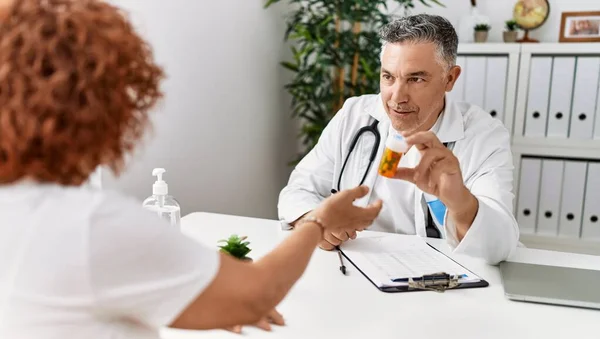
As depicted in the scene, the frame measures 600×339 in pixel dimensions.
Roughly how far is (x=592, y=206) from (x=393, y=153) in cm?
197

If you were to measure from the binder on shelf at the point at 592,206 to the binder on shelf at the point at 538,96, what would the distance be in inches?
11.5

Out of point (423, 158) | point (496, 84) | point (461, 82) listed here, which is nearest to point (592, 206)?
point (496, 84)

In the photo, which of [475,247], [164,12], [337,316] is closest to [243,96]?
[164,12]

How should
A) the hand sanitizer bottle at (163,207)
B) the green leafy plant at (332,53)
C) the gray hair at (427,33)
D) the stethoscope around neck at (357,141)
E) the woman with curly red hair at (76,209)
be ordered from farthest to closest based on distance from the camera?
the green leafy plant at (332,53) < the stethoscope around neck at (357,141) < the gray hair at (427,33) < the hand sanitizer bottle at (163,207) < the woman with curly red hair at (76,209)

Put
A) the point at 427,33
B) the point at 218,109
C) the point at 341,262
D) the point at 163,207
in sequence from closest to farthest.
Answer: the point at 341,262, the point at 163,207, the point at 427,33, the point at 218,109

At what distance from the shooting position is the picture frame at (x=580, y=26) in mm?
2604

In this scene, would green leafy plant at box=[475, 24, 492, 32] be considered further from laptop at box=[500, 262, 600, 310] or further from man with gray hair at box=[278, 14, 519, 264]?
laptop at box=[500, 262, 600, 310]

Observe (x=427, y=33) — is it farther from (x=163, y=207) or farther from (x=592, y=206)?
(x=592, y=206)

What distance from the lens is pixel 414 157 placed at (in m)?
1.66

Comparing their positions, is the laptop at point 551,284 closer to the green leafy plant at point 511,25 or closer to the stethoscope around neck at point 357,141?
the stethoscope around neck at point 357,141

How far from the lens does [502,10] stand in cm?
285

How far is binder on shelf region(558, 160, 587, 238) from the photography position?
2617mm

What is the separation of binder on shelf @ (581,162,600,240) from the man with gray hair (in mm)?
1236

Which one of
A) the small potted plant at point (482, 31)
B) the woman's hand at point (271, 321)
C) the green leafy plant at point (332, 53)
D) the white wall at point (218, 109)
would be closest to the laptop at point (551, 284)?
the woman's hand at point (271, 321)
